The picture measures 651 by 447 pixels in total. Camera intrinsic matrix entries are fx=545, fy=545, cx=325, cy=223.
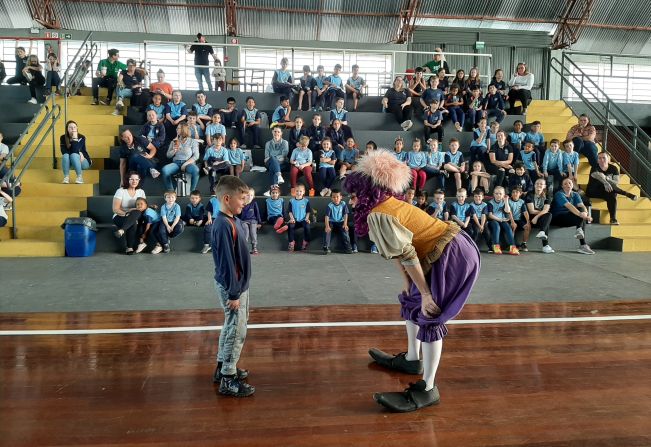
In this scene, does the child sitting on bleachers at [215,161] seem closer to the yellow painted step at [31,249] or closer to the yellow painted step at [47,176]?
the yellow painted step at [47,176]

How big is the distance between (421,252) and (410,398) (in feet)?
2.77

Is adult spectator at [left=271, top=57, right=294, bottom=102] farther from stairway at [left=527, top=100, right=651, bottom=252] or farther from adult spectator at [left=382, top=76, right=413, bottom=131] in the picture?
stairway at [left=527, top=100, right=651, bottom=252]

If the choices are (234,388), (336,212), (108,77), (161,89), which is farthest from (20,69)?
(234,388)

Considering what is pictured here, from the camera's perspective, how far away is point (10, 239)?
28.4ft

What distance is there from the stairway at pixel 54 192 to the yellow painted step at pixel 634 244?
928cm

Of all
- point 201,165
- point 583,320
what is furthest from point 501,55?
point 583,320

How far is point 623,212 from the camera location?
1040 cm

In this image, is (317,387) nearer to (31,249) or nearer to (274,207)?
(274,207)

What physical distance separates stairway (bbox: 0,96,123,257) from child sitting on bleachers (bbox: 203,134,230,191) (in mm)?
2048

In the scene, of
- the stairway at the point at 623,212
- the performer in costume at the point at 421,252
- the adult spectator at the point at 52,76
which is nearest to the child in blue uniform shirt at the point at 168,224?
the adult spectator at the point at 52,76

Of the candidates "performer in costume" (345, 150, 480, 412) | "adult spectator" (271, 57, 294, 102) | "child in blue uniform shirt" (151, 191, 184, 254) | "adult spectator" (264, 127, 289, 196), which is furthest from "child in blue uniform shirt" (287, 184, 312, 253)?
"performer in costume" (345, 150, 480, 412)

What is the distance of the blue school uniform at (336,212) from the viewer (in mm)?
9195

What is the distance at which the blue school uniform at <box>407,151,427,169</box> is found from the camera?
10255 mm

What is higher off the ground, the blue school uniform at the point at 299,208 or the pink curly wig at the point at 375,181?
the pink curly wig at the point at 375,181
